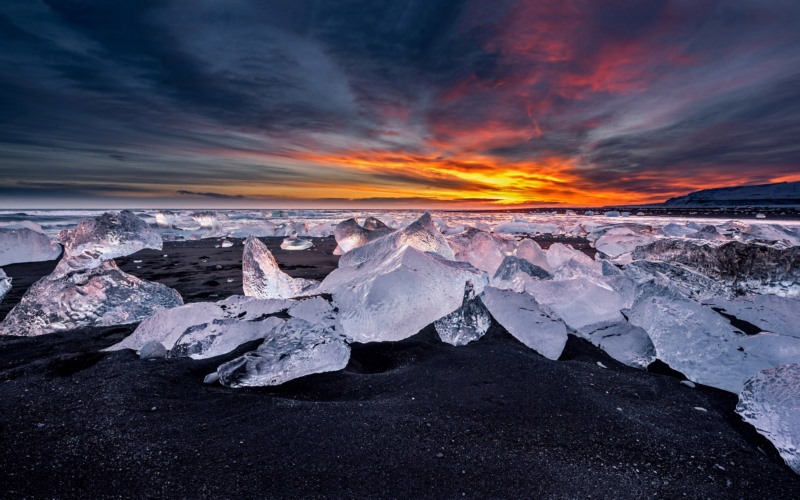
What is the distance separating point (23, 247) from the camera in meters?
5.25

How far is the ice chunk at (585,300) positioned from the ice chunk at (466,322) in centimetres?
48

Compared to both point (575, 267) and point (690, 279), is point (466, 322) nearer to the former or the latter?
point (575, 267)

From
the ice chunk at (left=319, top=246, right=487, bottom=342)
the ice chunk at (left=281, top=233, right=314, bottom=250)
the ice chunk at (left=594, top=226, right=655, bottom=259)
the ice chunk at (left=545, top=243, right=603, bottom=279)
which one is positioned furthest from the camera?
the ice chunk at (left=281, top=233, right=314, bottom=250)

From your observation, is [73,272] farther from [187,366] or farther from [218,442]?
[218,442]

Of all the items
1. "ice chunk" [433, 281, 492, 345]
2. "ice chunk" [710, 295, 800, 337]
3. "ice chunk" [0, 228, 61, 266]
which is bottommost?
"ice chunk" [0, 228, 61, 266]

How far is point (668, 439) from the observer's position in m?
1.21

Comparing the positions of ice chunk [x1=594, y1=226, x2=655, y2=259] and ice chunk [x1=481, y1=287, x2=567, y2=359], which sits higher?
ice chunk [x1=594, y1=226, x2=655, y2=259]

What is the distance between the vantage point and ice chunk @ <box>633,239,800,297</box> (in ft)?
8.91

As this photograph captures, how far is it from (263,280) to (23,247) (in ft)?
17.1

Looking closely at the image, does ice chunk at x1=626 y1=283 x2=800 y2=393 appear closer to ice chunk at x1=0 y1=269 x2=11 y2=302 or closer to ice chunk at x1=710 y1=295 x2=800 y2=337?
ice chunk at x1=710 y1=295 x2=800 y2=337

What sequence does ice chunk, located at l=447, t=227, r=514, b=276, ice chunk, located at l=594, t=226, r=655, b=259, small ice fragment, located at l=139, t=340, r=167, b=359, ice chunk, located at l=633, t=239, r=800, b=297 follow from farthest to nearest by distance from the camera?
ice chunk, located at l=594, t=226, r=655, b=259 < ice chunk, located at l=447, t=227, r=514, b=276 < ice chunk, located at l=633, t=239, r=800, b=297 < small ice fragment, located at l=139, t=340, r=167, b=359

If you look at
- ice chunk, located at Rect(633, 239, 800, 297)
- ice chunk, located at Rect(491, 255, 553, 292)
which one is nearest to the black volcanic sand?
ice chunk, located at Rect(491, 255, 553, 292)

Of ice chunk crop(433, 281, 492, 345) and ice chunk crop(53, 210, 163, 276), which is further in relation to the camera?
ice chunk crop(53, 210, 163, 276)

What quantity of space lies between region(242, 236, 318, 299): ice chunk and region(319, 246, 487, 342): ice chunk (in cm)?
103
